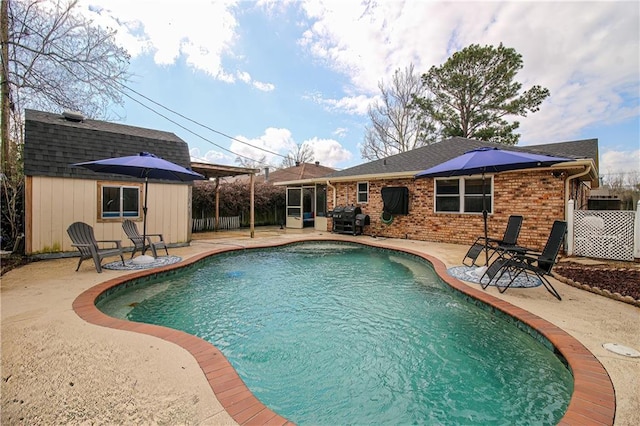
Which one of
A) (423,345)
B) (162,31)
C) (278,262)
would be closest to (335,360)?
(423,345)

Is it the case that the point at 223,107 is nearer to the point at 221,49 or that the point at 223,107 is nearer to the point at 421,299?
Result: the point at 221,49

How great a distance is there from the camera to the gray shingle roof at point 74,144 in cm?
690

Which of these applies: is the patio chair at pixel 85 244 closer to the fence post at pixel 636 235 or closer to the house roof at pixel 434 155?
the house roof at pixel 434 155

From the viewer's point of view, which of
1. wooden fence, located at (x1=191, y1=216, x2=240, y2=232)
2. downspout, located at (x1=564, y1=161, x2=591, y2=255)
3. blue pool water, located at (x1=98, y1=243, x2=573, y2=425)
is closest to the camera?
blue pool water, located at (x1=98, y1=243, x2=573, y2=425)

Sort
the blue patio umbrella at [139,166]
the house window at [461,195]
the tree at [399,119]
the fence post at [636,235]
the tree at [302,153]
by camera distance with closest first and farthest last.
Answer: the blue patio umbrella at [139,166]
the fence post at [636,235]
the house window at [461,195]
the tree at [399,119]
the tree at [302,153]

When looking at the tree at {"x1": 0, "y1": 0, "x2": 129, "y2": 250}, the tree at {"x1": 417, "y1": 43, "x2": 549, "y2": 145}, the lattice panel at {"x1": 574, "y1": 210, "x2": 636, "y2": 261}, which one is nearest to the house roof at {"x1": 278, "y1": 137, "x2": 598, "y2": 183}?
the lattice panel at {"x1": 574, "y1": 210, "x2": 636, "y2": 261}

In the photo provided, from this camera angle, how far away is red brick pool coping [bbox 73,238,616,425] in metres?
1.86

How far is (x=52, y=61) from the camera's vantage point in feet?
27.8

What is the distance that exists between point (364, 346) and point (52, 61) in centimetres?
1144

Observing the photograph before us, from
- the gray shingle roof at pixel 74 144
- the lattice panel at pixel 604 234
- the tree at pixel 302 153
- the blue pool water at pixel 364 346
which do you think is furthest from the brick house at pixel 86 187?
the tree at pixel 302 153

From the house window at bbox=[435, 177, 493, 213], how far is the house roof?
41.0 inches

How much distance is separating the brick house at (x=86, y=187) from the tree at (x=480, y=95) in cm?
1622

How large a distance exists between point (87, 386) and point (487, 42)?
20.6m

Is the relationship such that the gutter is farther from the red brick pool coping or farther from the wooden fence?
the wooden fence
